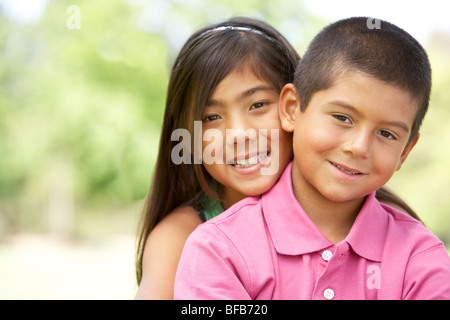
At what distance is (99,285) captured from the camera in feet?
27.9

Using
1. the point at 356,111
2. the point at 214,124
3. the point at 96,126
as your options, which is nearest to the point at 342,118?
the point at 356,111

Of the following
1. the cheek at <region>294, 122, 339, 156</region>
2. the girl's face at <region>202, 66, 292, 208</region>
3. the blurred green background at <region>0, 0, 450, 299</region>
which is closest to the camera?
the cheek at <region>294, 122, 339, 156</region>

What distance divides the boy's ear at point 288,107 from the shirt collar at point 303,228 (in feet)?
0.63

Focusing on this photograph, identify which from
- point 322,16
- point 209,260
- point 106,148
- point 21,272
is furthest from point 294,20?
point 209,260

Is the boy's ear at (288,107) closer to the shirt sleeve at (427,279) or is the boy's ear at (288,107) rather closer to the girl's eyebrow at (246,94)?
the girl's eyebrow at (246,94)

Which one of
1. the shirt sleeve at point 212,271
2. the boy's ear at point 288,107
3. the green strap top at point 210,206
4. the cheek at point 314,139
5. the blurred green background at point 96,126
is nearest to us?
the shirt sleeve at point 212,271

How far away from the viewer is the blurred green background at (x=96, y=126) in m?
8.80

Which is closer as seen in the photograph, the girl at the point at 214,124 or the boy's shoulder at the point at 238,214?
the boy's shoulder at the point at 238,214

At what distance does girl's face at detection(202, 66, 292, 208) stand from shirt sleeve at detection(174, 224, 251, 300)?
1.24ft

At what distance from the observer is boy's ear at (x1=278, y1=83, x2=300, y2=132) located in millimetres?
1773

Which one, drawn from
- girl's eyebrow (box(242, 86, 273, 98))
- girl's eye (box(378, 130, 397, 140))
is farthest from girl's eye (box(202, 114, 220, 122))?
girl's eye (box(378, 130, 397, 140))

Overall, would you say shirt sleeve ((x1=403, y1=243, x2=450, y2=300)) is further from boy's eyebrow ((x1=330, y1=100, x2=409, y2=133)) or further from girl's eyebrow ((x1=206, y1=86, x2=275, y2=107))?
girl's eyebrow ((x1=206, y1=86, x2=275, y2=107))

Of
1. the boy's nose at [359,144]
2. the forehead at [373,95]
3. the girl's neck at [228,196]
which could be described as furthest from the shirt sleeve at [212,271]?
the girl's neck at [228,196]

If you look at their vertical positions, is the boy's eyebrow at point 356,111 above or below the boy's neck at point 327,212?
above
